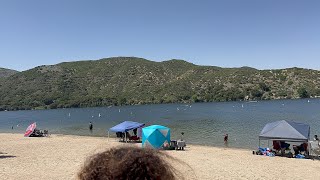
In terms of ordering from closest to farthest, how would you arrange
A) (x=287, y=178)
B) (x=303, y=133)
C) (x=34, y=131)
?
1. (x=287, y=178)
2. (x=303, y=133)
3. (x=34, y=131)

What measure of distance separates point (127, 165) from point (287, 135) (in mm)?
22419

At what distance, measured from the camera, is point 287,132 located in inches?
881

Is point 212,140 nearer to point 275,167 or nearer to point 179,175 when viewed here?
point 275,167

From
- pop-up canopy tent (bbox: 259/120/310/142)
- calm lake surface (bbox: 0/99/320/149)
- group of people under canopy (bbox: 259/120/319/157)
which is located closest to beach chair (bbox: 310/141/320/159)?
group of people under canopy (bbox: 259/120/319/157)

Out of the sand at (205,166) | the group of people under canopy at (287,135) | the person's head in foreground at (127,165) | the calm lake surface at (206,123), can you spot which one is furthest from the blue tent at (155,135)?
the person's head in foreground at (127,165)

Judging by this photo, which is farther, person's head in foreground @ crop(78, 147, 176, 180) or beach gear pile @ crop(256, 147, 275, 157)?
beach gear pile @ crop(256, 147, 275, 157)

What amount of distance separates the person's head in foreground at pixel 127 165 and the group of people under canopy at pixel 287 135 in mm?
22016

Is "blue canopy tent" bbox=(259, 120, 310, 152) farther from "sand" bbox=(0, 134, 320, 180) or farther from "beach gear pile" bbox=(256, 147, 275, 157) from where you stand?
"sand" bbox=(0, 134, 320, 180)

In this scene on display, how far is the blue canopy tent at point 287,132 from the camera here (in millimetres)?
21875

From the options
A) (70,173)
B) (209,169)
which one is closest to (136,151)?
(70,173)

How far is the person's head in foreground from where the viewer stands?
162 centimetres

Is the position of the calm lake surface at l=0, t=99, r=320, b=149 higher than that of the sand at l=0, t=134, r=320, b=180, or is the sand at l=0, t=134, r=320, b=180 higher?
the sand at l=0, t=134, r=320, b=180

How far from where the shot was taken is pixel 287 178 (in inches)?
617

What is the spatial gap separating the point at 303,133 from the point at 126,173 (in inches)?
893
